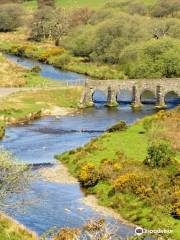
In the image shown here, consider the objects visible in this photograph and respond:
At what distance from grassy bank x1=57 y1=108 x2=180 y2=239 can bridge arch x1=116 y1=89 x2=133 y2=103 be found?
28.4 meters

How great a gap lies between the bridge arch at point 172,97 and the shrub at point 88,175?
49.6m

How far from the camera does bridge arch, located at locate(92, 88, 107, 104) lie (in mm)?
117088

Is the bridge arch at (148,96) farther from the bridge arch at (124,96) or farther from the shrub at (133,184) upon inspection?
the shrub at (133,184)

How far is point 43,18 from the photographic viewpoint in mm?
199500

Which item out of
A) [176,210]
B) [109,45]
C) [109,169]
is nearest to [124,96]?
[109,45]

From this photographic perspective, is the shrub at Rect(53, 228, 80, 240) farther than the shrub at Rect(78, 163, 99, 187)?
No

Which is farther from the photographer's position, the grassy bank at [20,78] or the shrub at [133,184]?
the grassy bank at [20,78]

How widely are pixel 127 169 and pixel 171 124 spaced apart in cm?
1988

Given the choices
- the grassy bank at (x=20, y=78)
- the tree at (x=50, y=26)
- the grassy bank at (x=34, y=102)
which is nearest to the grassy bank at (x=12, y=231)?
the grassy bank at (x=34, y=102)

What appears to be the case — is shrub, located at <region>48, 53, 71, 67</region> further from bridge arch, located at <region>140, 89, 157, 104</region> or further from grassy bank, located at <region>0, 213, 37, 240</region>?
grassy bank, located at <region>0, 213, 37, 240</region>

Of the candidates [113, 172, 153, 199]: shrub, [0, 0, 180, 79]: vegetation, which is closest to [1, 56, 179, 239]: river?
[113, 172, 153, 199]: shrub

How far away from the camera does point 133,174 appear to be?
66.4 m

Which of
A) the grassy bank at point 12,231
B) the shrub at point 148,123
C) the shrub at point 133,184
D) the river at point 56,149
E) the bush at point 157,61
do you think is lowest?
the river at point 56,149

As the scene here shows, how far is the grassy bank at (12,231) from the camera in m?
48.8
